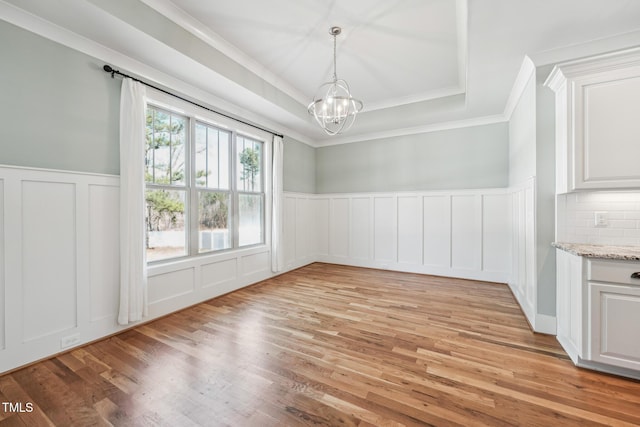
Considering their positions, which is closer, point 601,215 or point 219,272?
point 601,215

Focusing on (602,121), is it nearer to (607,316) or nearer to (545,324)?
(607,316)

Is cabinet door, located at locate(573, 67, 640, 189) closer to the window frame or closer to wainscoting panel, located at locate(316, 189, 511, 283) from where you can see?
wainscoting panel, located at locate(316, 189, 511, 283)

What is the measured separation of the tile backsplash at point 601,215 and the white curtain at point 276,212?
389 cm

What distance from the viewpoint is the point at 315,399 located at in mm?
1737

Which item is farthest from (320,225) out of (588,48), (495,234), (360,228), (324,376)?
(588,48)

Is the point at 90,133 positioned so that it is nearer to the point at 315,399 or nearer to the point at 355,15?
the point at 355,15

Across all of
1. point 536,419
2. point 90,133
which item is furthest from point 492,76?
point 90,133

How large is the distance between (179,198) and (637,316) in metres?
4.60

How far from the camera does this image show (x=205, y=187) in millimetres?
3730

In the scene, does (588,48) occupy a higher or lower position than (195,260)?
higher

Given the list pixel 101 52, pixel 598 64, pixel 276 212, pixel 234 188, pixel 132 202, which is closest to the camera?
pixel 598 64

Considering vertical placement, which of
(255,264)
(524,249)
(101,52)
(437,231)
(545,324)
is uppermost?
(101,52)

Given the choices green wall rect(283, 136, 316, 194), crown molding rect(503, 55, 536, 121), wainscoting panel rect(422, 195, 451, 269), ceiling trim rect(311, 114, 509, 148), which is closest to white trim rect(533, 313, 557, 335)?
wainscoting panel rect(422, 195, 451, 269)

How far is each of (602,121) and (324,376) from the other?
3.16 meters
